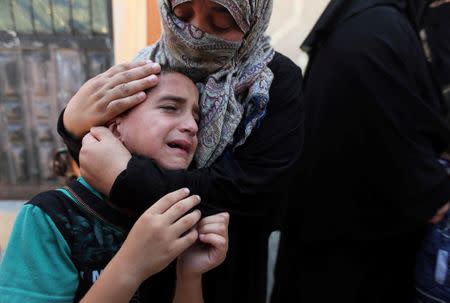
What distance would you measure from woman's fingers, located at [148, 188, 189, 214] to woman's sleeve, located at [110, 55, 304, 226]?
36mm

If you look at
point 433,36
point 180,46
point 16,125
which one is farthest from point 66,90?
→ point 433,36

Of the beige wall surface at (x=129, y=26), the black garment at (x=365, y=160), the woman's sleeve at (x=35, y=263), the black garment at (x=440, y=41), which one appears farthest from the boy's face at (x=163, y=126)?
the beige wall surface at (x=129, y=26)

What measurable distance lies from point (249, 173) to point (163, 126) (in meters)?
0.22

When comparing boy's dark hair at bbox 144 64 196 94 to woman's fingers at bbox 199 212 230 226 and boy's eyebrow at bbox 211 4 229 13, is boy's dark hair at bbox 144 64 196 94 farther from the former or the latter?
woman's fingers at bbox 199 212 230 226

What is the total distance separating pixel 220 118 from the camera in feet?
3.16

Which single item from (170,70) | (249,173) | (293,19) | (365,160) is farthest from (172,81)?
(293,19)

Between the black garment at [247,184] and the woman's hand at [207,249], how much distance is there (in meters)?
0.04

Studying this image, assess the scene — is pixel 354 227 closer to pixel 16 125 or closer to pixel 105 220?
pixel 105 220

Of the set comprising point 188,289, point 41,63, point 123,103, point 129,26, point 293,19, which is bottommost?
point 41,63

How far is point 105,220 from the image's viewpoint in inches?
35.8

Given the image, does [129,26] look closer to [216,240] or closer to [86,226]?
[86,226]

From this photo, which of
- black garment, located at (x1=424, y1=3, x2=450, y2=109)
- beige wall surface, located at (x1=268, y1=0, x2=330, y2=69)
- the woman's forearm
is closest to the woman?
the woman's forearm

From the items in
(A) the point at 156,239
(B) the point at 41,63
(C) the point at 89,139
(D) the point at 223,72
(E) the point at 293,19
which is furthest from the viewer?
(B) the point at 41,63

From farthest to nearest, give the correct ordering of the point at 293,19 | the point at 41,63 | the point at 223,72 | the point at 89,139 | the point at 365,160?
the point at 41,63 → the point at 293,19 → the point at 365,160 → the point at 223,72 → the point at 89,139
